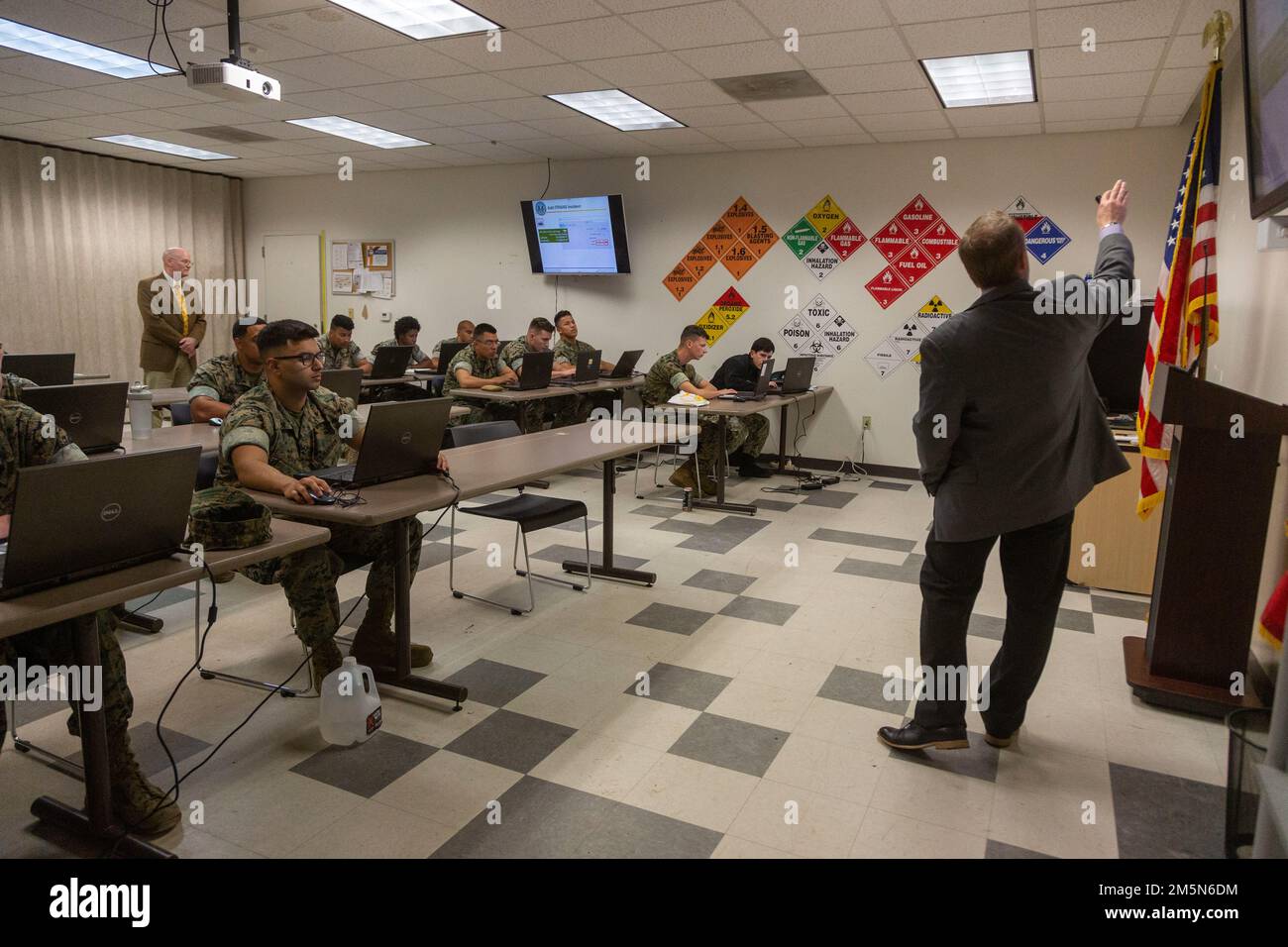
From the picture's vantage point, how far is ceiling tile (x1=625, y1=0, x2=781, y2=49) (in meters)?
4.11

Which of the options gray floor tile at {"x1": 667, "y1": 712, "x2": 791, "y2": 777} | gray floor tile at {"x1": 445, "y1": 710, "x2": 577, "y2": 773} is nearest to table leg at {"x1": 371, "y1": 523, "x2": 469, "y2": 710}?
gray floor tile at {"x1": 445, "y1": 710, "x2": 577, "y2": 773}

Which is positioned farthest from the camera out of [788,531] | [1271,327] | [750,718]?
[788,531]

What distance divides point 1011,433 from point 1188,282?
5.84ft

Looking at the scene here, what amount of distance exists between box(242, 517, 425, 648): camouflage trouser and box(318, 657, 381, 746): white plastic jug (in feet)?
0.96

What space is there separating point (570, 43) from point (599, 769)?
3.90 m

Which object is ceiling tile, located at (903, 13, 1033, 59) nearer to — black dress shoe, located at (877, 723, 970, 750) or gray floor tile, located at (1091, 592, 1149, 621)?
gray floor tile, located at (1091, 592, 1149, 621)

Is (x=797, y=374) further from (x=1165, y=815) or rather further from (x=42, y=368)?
(x=42, y=368)

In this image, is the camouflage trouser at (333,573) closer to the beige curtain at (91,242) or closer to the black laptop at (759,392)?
the black laptop at (759,392)

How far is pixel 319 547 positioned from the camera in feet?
9.27

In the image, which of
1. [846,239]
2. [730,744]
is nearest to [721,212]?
[846,239]

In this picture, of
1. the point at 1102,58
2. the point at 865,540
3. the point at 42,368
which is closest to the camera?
the point at 42,368

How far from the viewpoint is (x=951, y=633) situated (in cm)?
249

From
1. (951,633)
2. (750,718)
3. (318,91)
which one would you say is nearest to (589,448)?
(750,718)
